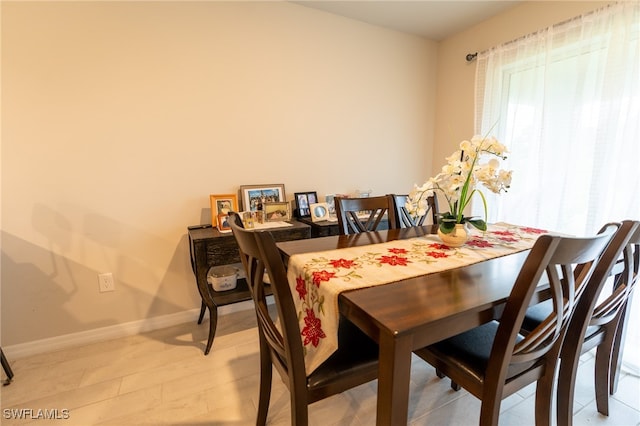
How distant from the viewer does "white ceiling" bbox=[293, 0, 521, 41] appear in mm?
2227

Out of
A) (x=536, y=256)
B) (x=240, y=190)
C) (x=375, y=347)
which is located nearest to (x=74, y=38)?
(x=240, y=190)

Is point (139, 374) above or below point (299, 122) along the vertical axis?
below

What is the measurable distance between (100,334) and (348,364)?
180cm

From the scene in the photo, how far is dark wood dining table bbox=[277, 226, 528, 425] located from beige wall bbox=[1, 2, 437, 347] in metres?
1.59

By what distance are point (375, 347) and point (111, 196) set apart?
1798mm

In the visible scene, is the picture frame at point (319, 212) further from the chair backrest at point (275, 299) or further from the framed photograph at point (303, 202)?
the chair backrest at point (275, 299)

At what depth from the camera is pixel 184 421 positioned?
1.34 meters

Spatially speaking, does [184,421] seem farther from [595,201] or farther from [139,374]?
[595,201]

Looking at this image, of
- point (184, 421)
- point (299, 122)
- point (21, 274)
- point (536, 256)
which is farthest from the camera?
point (299, 122)

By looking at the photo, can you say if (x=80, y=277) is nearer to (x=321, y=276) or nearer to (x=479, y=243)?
(x=321, y=276)

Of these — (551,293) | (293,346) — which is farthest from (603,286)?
(293,346)

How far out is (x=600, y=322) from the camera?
46.1 inches

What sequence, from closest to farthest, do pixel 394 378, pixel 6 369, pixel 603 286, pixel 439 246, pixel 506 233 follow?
pixel 394 378
pixel 603 286
pixel 439 246
pixel 6 369
pixel 506 233

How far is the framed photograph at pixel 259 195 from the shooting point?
7.17ft
